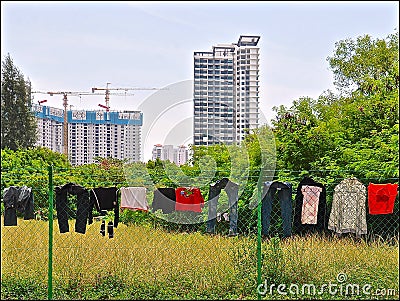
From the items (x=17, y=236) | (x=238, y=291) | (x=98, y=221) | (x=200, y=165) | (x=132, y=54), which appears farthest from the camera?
(x=132, y=54)

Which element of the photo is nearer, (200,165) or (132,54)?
(200,165)

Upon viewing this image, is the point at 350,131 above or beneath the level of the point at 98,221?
above

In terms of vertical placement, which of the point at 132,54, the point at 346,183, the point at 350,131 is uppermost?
the point at 132,54

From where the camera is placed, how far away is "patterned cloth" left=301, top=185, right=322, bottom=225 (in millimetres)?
6645

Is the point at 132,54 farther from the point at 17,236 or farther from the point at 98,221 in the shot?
the point at 17,236

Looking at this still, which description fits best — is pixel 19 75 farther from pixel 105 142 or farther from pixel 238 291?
pixel 238 291

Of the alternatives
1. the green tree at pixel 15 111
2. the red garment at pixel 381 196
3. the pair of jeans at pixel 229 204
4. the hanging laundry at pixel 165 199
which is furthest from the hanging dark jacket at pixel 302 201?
the green tree at pixel 15 111

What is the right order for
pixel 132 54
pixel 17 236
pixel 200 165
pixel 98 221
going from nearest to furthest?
1. pixel 17 236
2. pixel 98 221
3. pixel 200 165
4. pixel 132 54

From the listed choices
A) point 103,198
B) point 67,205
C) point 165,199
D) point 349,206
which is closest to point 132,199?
A: point 165,199

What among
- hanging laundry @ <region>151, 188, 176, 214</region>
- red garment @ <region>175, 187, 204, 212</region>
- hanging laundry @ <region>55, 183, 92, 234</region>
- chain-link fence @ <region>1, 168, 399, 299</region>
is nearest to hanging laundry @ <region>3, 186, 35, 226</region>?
chain-link fence @ <region>1, 168, 399, 299</region>

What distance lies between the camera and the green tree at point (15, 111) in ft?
66.1

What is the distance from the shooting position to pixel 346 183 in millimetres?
6582

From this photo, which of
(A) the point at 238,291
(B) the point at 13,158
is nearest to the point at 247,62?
(B) the point at 13,158

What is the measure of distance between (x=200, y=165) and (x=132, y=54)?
406 centimetres
